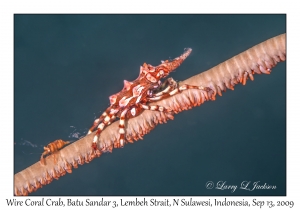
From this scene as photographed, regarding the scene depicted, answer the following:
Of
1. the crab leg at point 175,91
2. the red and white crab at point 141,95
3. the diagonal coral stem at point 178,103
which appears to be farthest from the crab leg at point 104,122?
the crab leg at point 175,91

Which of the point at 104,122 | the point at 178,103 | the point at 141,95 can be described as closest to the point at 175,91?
the point at 178,103

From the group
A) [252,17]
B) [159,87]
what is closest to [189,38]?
[252,17]

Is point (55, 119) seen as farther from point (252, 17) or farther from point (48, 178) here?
point (252, 17)

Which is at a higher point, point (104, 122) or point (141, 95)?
point (141, 95)

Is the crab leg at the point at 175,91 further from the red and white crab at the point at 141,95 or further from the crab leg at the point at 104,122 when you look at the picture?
the crab leg at the point at 104,122

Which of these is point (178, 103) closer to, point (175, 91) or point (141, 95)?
point (175, 91)

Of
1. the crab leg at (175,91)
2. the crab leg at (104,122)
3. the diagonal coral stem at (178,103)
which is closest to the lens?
the diagonal coral stem at (178,103)
